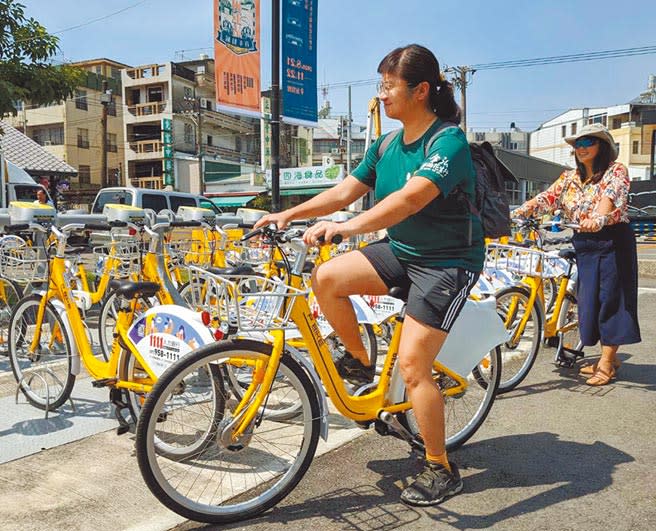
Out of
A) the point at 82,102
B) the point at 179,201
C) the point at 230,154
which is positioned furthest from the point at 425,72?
the point at 230,154

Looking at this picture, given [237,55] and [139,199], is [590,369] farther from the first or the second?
[139,199]

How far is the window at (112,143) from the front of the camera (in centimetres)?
4484

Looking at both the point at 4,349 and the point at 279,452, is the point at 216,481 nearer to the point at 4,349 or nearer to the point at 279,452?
the point at 279,452

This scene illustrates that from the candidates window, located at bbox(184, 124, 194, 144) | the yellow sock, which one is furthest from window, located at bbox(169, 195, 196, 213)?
window, located at bbox(184, 124, 194, 144)

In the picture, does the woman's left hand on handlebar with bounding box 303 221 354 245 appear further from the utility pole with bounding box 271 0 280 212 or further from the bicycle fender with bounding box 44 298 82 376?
the utility pole with bounding box 271 0 280 212

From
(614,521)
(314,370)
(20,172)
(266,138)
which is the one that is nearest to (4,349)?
(314,370)

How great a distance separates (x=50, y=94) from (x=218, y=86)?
2.09 m

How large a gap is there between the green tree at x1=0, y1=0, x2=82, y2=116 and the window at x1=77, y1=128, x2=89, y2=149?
3730 cm

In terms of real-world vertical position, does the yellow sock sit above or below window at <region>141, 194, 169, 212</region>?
below

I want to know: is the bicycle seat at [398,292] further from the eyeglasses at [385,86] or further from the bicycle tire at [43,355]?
the bicycle tire at [43,355]

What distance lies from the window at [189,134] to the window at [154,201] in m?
30.9

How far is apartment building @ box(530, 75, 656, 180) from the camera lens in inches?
1620

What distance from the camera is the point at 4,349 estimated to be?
4.96m

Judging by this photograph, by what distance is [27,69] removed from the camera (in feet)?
23.2
